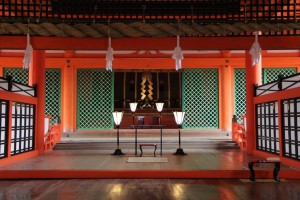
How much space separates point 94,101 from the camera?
46.7ft

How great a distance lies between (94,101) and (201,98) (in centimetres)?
420

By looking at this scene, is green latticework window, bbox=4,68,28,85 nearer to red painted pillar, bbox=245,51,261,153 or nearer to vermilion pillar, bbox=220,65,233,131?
vermilion pillar, bbox=220,65,233,131

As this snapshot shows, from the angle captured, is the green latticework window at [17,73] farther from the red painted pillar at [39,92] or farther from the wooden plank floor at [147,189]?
the wooden plank floor at [147,189]

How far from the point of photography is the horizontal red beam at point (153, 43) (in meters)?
8.02

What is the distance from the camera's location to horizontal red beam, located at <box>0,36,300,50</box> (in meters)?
8.02

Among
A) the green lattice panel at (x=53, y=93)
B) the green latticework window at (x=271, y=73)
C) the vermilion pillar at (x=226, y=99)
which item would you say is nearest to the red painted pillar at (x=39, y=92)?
the green lattice panel at (x=53, y=93)

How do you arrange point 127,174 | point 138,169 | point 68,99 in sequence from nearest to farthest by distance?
1. point 127,174
2. point 138,169
3. point 68,99

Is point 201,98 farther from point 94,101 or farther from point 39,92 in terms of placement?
point 39,92

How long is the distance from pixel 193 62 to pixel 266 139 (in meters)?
5.32

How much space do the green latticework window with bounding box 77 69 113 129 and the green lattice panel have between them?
0.77 metres

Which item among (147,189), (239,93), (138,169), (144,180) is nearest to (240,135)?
(239,93)

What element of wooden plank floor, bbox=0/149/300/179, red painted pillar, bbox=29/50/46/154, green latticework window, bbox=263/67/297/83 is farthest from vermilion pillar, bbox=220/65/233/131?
red painted pillar, bbox=29/50/46/154

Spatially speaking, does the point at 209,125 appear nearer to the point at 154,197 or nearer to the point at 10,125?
the point at 10,125

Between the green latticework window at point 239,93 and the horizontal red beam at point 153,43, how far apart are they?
617 cm
